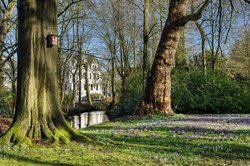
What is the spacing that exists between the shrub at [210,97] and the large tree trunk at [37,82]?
35.5ft

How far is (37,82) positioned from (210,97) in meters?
12.1

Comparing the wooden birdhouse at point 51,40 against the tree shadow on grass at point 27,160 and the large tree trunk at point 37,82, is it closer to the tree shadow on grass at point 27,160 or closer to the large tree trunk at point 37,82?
the large tree trunk at point 37,82

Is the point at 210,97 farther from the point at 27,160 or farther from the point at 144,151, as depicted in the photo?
the point at 27,160

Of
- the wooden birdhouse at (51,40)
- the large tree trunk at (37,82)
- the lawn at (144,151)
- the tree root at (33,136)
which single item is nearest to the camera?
the lawn at (144,151)

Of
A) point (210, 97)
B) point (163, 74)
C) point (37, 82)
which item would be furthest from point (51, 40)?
A: point (210, 97)

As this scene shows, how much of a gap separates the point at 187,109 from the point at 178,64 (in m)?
9.00

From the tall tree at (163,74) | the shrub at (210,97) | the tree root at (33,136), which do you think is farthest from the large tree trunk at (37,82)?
the shrub at (210,97)

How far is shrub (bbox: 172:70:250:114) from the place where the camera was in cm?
1659

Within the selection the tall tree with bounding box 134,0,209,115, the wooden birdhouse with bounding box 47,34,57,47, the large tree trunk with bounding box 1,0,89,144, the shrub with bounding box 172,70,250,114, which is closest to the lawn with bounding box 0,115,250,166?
the large tree trunk with bounding box 1,0,89,144

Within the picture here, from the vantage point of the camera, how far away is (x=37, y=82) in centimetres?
621

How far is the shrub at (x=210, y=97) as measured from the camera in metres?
16.6

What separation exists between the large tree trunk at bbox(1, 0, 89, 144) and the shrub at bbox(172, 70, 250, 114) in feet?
35.5

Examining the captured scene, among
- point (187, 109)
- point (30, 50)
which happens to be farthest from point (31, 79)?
point (187, 109)

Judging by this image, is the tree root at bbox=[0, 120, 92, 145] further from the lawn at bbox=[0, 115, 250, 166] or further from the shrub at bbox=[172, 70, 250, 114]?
the shrub at bbox=[172, 70, 250, 114]
